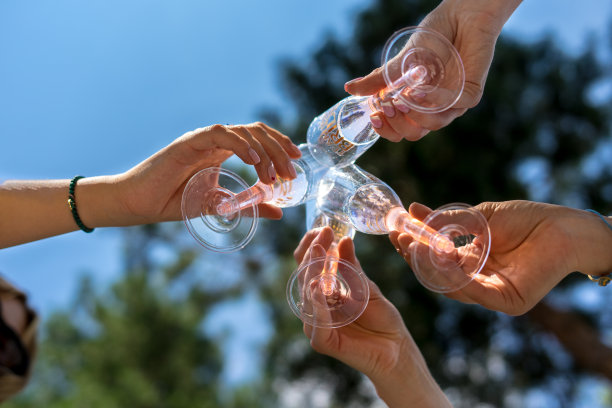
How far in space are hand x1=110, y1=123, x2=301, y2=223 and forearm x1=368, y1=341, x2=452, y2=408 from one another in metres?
0.66

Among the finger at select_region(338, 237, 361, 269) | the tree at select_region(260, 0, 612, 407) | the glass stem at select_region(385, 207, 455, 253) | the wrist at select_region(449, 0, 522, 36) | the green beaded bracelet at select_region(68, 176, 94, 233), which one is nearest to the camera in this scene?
the glass stem at select_region(385, 207, 455, 253)

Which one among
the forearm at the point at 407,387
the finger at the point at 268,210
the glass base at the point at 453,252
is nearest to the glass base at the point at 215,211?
the finger at the point at 268,210

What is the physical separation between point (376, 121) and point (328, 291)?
52 cm

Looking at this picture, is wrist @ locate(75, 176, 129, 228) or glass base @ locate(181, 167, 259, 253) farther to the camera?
wrist @ locate(75, 176, 129, 228)

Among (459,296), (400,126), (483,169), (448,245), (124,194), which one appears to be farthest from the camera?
(483,169)

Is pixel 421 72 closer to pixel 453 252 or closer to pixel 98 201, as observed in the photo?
pixel 453 252

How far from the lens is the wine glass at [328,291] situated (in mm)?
1535

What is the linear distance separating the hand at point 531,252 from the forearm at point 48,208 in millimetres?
967

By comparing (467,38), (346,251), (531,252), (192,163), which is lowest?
(531,252)

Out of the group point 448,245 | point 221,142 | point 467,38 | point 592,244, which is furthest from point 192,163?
point 592,244

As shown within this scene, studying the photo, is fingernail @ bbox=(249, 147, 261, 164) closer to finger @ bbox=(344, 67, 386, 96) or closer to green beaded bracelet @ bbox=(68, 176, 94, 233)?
finger @ bbox=(344, 67, 386, 96)

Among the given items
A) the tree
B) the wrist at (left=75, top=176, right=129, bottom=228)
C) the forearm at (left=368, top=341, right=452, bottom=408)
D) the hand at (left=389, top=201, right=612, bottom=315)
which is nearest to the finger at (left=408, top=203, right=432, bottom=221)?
the hand at (left=389, top=201, right=612, bottom=315)

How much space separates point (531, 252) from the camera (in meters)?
1.53

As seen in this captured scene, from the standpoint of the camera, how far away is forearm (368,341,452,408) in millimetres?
1770
